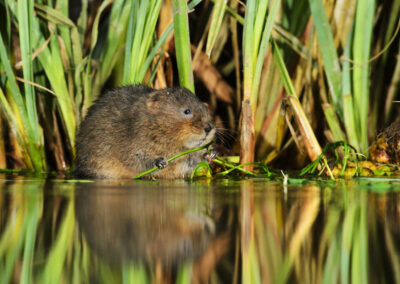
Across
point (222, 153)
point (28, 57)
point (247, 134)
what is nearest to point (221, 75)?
point (222, 153)

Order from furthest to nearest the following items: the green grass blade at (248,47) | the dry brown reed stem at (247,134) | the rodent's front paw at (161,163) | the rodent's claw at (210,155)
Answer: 1. the rodent's claw at (210,155)
2. the rodent's front paw at (161,163)
3. the dry brown reed stem at (247,134)
4. the green grass blade at (248,47)

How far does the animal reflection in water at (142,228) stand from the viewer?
4.97 ft

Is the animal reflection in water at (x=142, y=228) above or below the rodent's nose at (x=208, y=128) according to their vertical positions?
below

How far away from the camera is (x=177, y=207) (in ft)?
7.82

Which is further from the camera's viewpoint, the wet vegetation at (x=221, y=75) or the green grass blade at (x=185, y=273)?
the wet vegetation at (x=221, y=75)

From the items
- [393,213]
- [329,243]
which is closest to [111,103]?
[393,213]

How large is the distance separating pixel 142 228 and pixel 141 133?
97.4 inches

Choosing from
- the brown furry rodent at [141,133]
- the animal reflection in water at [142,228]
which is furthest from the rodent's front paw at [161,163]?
the animal reflection in water at [142,228]

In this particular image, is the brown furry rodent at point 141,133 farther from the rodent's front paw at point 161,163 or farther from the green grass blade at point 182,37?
the green grass blade at point 182,37

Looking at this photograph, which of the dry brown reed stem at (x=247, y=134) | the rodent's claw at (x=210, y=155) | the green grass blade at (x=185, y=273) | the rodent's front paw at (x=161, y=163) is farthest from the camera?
the rodent's claw at (x=210, y=155)

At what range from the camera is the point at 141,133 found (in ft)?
14.2

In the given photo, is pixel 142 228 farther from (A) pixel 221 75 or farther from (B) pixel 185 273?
(A) pixel 221 75

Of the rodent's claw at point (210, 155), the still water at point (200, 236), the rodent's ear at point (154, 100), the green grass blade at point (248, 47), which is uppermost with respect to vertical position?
the green grass blade at point (248, 47)

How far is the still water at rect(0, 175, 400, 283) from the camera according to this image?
1282 millimetres
